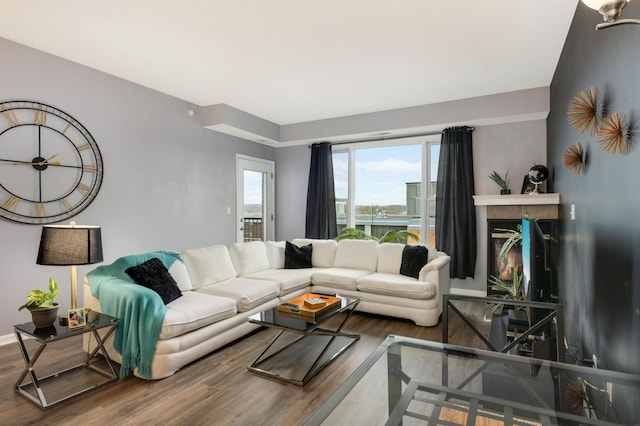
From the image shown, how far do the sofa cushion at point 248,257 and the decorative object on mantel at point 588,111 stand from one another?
3442 millimetres

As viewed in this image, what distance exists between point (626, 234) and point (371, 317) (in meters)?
2.83

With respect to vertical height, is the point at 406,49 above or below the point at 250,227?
above

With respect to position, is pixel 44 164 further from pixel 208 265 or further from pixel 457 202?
pixel 457 202

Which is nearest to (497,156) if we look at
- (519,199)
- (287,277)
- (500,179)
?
(500,179)

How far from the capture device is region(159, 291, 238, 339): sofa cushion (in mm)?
2621

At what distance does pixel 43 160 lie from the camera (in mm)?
3408

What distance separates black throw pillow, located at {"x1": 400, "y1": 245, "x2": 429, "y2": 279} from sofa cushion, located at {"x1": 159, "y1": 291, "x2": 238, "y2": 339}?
2.09 meters

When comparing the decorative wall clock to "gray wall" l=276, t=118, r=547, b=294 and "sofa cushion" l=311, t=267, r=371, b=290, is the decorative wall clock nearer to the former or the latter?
"sofa cushion" l=311, t=267, r=371, b=290

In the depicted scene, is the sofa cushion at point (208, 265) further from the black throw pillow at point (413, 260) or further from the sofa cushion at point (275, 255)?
the black throw pillow at point (413, 260)

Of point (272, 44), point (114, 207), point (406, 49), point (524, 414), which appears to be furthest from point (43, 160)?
point (524, 414)

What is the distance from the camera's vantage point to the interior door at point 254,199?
587cm

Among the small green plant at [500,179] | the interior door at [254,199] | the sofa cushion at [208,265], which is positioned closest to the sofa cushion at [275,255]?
the sofa cushion at [208,265]

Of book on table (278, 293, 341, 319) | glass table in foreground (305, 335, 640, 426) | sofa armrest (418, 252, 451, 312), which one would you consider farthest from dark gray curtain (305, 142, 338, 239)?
glass table in foreground (305, 335, 640, 426)

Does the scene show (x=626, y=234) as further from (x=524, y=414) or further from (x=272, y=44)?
(x=272, y=44)
